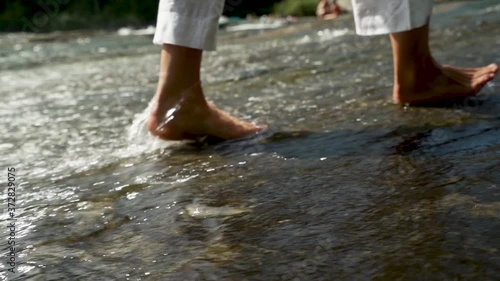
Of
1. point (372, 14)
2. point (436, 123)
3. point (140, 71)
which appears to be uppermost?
point (372, 14)

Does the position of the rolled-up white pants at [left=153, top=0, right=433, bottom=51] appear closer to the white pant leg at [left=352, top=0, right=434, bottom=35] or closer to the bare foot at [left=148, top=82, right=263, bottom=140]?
the white pant leg at [left=352, top=0, right=434, bottom=35]

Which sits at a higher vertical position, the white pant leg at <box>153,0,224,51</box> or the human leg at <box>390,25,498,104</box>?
the white pant leg at <box>153,0,224,51</box>

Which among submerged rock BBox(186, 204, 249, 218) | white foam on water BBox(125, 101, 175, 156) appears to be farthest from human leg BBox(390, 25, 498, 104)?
submerged rock BBox(186, 204, 249, 218)

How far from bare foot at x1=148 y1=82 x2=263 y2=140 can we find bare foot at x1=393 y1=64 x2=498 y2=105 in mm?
339

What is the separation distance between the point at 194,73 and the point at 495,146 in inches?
24.1

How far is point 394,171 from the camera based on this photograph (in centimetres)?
A: 99

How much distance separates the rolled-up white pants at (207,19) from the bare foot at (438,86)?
0.13 m

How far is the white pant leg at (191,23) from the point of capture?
4.52ft

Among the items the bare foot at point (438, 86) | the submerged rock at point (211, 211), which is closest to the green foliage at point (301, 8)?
the bare foot at point (438, 86)

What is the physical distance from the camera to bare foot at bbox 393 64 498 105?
1.51 meters

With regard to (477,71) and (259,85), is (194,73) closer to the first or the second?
(477,71)

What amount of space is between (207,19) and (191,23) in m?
0.03

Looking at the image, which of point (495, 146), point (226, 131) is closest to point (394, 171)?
point (495, 146)

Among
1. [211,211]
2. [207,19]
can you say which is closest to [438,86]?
[207,19]
